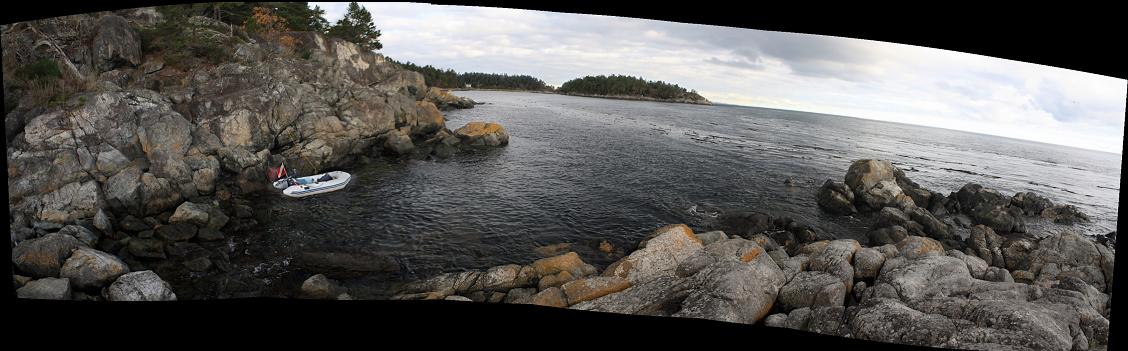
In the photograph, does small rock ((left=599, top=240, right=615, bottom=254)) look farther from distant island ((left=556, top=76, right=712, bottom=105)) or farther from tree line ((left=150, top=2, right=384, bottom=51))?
distant island ((left=556, top=76, right=712, bottom=105))

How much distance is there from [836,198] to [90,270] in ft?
70.2

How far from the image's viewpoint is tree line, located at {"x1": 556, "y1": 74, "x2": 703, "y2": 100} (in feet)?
94.8

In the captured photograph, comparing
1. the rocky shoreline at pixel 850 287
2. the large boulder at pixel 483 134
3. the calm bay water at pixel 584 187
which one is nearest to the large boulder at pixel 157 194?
the calm bay water at pixel 584 187

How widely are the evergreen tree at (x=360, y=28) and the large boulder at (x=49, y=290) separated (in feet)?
78.5

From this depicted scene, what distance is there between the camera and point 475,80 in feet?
101

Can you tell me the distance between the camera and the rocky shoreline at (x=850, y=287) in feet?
24.0

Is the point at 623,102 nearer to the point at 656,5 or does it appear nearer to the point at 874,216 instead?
the point at 874,216

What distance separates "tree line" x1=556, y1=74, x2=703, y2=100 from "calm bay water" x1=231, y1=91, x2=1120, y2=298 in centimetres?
135

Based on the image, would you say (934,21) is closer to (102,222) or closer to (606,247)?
(606,247)

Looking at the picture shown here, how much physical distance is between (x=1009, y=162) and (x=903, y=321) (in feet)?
95.4

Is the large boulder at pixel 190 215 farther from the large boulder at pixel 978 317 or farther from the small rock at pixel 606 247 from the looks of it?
the large boulder at pixel 978 317

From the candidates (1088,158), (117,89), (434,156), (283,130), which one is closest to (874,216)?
(1088,158)

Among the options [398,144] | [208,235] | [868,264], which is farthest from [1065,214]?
[208,235]

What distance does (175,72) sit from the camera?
16.2m
